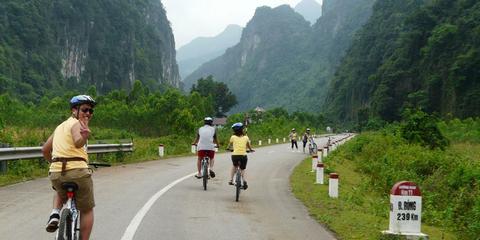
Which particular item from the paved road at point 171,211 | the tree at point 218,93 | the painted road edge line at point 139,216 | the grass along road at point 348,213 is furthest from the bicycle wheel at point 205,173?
the tree at point 218,93

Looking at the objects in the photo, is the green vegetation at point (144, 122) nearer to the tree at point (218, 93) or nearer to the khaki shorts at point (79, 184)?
the khaki shorts at point (79, 184)

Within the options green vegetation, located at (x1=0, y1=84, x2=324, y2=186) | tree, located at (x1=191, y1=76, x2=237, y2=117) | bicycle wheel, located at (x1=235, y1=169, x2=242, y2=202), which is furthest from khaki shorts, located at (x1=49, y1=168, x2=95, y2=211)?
tree, located at (x1=191, y1=76, x2=237, y2=117)

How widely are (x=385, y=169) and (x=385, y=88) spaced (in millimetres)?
70725

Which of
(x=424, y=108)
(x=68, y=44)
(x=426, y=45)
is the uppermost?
(x=68, y=44)

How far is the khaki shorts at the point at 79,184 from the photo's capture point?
5.57 meters

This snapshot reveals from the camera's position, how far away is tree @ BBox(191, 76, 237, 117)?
118 m

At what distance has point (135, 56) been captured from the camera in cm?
18175

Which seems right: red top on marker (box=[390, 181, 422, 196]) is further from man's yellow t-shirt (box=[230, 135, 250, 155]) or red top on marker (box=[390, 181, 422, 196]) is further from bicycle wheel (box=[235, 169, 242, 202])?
man's yellow t-shirt (box=[230, 135, 250, 155])

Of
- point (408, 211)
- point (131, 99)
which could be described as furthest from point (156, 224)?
point (131, 99)

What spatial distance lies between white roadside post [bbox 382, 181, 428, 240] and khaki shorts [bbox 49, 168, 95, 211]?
15.3 ft

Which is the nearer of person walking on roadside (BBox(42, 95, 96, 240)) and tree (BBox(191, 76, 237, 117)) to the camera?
person walking on roadside (BBox(42, 95, 96, 240))

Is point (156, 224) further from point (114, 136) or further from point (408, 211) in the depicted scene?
point (114, 136)

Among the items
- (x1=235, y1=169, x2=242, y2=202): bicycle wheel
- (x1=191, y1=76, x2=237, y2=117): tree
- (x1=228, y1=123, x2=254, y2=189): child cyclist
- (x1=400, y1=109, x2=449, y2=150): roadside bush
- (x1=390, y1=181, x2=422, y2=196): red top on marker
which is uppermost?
(x1=191, y1=76, x2=237, y2=117): tree

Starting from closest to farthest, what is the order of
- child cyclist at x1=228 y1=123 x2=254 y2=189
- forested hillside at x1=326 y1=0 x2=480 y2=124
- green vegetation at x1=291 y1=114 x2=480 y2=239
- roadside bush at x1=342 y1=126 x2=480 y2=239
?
green vegetation at x1=291 y1=114 x2=480 y2=239
roadside bush at x1=342 y1=126 x2=480 y2=239
child cyclist at x1=228 y1=123 x2=254 y2=189
forested hillside at x1=326 y1=0 x2=480 y2=124
